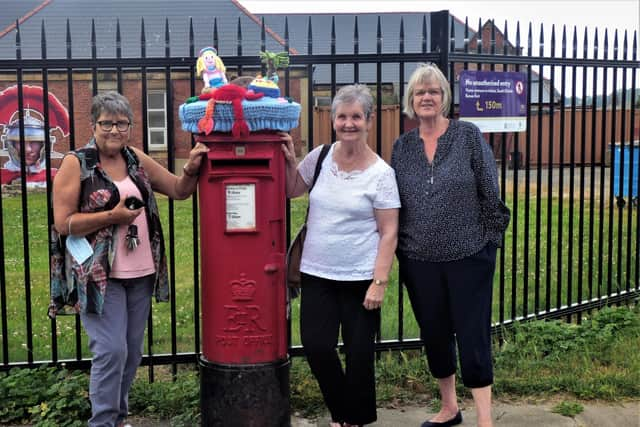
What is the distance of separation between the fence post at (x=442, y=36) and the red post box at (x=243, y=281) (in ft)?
5.73

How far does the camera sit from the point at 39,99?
173 inches

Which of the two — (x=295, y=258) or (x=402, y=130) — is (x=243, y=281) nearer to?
(x=295, y=258)

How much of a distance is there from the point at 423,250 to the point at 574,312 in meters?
2.78

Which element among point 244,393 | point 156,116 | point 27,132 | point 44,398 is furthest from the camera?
point 156,116

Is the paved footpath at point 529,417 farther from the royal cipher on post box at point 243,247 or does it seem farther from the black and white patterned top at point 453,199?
the black and white patterned top at point 453,199

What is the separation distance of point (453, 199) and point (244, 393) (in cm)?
139

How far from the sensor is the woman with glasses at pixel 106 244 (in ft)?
9.66

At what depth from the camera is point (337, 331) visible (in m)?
3.28

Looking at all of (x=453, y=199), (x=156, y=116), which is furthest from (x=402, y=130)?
(x=156, y=116)

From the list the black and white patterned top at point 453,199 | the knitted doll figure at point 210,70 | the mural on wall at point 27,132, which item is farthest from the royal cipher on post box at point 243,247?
the mural on wall at point 27,132

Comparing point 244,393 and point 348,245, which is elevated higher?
point 348,245

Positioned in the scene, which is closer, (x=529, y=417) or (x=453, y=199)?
(x=453, y=199)

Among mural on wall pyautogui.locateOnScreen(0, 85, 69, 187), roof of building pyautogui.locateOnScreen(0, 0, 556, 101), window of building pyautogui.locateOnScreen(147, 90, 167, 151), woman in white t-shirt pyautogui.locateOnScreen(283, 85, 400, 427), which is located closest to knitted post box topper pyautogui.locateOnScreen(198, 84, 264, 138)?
woman in white t-shirt pyautogui.locateOnScreen(283, 85, 400, 427)

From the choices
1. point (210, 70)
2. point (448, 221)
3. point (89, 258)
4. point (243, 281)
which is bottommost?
point (243, 281)
